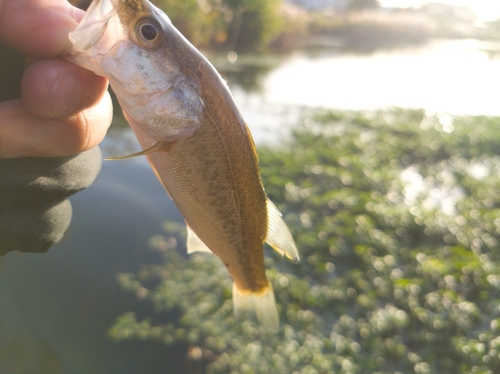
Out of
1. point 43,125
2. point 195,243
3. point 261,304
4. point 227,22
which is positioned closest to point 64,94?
point 43,125

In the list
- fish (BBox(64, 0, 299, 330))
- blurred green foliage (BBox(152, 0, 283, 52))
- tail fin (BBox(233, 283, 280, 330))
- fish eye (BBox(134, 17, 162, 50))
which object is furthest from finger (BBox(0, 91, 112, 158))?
blurred green foliage (BBox(152, 0, 283, 52))

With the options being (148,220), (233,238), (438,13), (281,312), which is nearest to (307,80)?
(148,220)

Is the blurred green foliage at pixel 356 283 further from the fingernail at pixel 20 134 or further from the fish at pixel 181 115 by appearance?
the fingernail at pixel 20 134

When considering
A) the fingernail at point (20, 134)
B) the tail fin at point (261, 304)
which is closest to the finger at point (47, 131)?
the fingernail at point (20, 134)

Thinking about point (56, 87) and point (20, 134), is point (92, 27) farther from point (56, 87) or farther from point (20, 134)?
point (20, 134)

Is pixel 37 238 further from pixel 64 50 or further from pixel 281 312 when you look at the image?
pixel 281 312

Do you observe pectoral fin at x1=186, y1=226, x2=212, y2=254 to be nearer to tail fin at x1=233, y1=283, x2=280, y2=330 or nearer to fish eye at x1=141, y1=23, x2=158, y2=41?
tail fin at x1=233, y1=283, x2=280, y2=330
